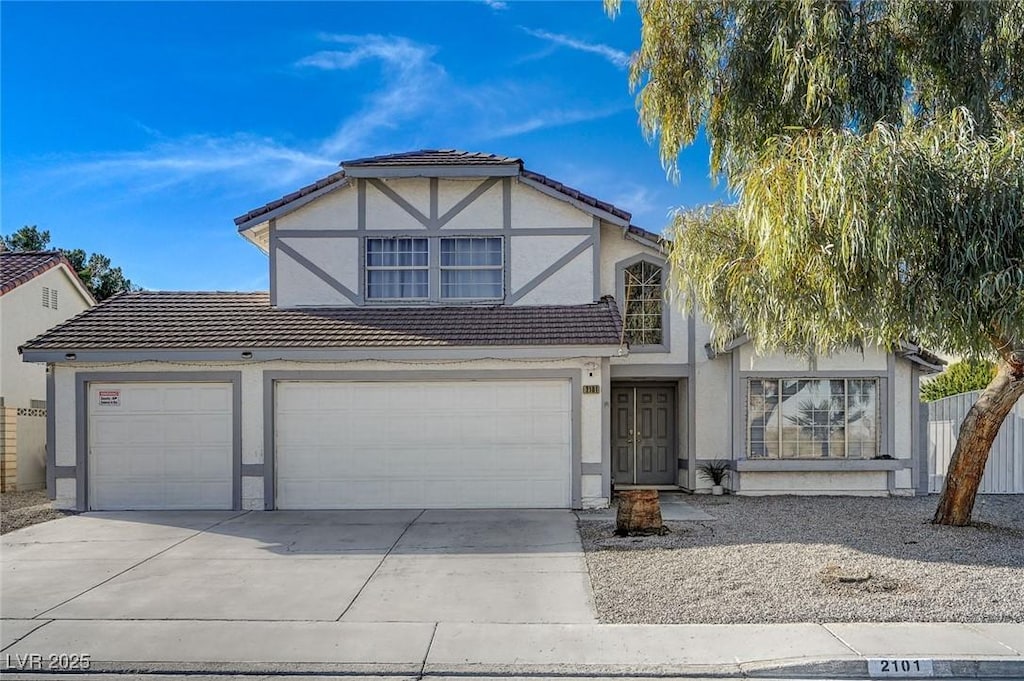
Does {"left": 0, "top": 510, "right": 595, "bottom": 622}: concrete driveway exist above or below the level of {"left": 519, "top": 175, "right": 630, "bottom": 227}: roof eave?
below

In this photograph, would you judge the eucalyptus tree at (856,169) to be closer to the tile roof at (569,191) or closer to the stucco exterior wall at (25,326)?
the tile roof at (569,191)

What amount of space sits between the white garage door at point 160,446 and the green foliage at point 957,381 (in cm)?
1541

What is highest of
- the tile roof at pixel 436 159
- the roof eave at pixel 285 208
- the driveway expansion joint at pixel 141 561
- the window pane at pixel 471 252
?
the tile roof at pixel 436 159

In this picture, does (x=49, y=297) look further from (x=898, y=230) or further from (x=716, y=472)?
(x=898, y=230)

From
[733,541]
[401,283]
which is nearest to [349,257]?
[401,283]

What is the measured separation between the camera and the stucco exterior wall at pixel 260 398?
1196 cm

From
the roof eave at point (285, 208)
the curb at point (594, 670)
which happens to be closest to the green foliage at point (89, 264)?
the roof eave at point (285, 208)

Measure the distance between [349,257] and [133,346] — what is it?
387 cm

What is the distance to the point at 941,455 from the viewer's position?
1392 centimetres

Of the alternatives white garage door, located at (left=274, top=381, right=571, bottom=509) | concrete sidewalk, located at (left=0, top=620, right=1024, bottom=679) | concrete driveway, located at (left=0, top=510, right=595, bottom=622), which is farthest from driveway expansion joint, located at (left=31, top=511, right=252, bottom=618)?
white garage door, located at (left=274, top=381, right=571, bottom=509)

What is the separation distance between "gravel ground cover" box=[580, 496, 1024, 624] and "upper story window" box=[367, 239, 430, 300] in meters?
5.41

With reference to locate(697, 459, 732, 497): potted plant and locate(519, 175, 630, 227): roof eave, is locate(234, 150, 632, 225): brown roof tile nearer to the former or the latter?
locate(519, 175, 630, 227): roof eave

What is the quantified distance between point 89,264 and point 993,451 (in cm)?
3206

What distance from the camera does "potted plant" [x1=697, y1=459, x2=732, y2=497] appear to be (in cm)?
1367
